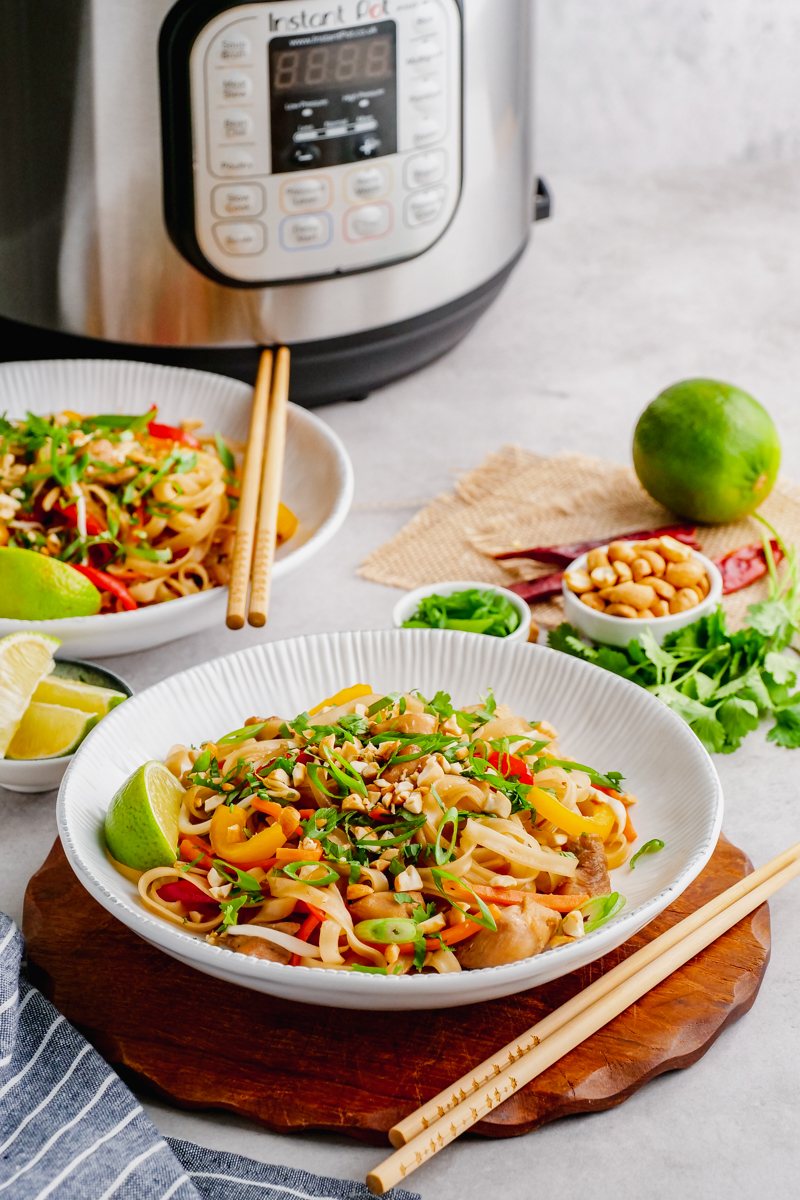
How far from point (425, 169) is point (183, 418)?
1.40 ft

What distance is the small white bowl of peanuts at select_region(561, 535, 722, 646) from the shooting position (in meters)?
1.30

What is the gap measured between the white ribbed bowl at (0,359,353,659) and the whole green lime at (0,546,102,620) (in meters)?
0.04

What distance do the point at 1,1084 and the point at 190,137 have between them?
3.32 feet

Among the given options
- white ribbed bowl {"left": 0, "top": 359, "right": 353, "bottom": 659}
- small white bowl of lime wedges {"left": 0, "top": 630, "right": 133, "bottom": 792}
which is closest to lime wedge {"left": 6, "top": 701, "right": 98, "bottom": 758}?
small white bowl of lime wedges {"left": 0, "top": 630, "right": 133, "bottom": 792}

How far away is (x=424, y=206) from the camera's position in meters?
1.54

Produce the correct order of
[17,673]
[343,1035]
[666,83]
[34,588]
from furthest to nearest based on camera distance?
[666,83] < [34,588] < [17,673] < [343,1035]

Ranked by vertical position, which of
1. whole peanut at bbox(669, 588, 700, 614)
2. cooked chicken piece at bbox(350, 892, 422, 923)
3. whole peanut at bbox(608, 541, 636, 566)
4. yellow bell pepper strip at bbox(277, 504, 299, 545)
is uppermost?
yellow bell pepper strip at bbox(277, 504, 299, 545)

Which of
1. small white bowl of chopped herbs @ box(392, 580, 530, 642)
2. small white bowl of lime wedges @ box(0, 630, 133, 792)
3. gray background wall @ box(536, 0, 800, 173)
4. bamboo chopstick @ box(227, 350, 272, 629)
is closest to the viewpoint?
small white bowl of lime wedges @ box(0, 630, 133, 792)

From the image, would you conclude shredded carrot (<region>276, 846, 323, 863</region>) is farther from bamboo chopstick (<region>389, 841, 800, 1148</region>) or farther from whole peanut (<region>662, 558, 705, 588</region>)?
whole peanut (<region>662, 558, 705, 588</region>)

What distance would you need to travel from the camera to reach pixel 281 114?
1401mm

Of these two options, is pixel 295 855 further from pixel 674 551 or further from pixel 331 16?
pixel 331 16

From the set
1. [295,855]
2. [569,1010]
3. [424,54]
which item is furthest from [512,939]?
[424,54]

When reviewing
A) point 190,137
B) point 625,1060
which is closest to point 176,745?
point 625,1060

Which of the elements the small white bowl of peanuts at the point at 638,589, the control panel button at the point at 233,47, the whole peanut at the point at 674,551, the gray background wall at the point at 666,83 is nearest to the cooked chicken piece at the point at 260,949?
the small white bowl of peanuts at the point at 638,589
